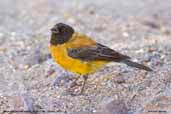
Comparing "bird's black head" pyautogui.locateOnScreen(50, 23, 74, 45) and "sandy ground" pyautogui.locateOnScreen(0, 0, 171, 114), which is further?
"bird's black head" pyautogui.locateOnScreen(50, 23, 74, 45)

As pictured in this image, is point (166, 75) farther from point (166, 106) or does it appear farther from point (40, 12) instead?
point (40, 12)

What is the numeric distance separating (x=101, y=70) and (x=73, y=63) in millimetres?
750

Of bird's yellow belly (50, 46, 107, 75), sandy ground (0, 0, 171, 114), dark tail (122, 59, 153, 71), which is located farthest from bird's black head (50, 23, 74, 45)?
dark tail (122, 59, 153, 71)

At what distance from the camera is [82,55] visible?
336 inches

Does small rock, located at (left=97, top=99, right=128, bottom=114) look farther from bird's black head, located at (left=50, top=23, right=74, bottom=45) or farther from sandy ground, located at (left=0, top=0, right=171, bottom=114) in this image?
bird's black head, located at (left=50, top=23, right=74, bottom=45)

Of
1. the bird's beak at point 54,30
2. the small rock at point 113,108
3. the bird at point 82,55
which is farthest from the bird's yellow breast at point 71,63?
the small rock at point 113,108

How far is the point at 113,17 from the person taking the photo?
1324cm

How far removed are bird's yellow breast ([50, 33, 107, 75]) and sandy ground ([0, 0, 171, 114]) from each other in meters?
0.27

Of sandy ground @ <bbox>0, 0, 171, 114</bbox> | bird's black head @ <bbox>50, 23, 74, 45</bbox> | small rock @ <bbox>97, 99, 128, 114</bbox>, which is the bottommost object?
small rock @ <bbox>97, 99, 128, 114</bbox>

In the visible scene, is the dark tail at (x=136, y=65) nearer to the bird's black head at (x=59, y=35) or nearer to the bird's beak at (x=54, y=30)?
the bird's black head at (x=59, y=35)

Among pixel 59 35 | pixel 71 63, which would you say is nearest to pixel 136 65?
pixel 71 63

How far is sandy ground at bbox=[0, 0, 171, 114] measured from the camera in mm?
8078

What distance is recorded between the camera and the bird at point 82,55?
847cm

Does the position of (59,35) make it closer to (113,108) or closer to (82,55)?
(82,55)
